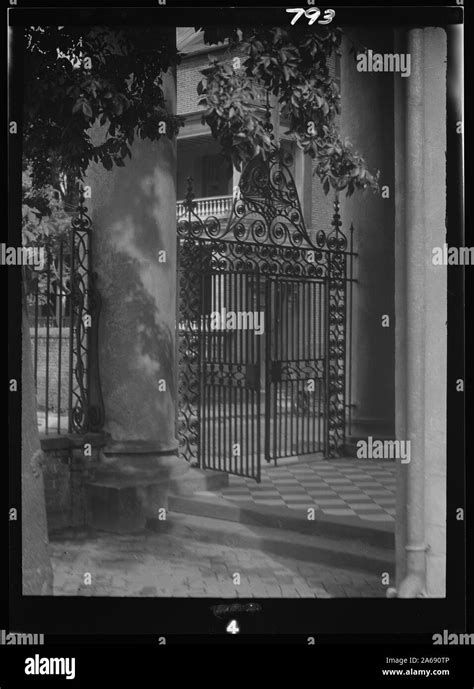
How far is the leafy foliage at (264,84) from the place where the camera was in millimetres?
6258

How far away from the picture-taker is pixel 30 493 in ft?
16.1

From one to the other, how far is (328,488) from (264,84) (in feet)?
15.1

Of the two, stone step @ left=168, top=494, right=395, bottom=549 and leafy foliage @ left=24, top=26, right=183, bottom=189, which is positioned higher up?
leafy foliage @ left=24, top=26, right=183, bottom=189

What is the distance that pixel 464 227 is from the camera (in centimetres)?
480

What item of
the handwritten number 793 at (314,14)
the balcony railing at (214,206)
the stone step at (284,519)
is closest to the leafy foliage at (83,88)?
the handwritten number 793 at (314,14)

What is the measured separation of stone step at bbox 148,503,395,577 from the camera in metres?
7.02

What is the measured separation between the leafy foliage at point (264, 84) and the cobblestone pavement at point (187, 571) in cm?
315

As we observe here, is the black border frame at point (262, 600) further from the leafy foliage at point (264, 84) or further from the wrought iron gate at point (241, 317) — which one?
the wrought iron gate at point (241, 317)

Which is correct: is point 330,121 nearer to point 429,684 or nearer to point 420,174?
point 420,174

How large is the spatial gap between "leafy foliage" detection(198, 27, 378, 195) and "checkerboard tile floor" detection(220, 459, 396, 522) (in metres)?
3.42

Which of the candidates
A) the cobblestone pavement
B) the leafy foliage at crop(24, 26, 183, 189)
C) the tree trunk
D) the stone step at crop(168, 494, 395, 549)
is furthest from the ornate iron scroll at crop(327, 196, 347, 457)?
the tree trunk

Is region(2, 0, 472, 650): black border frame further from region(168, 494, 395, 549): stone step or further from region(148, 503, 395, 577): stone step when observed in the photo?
region(168, 494, 395, 549): stone step

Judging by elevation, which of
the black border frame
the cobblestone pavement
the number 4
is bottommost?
the cobblestone pavement
